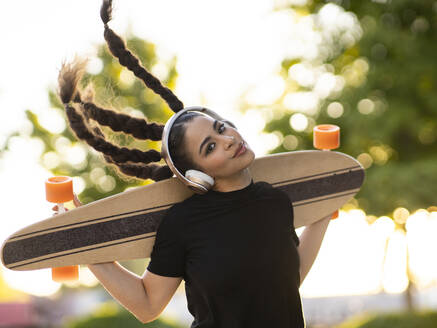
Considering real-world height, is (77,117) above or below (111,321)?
above

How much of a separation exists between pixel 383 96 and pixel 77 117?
6.09 meters

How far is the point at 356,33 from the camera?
24.3ft

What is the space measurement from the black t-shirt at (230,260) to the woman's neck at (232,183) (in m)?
0.02

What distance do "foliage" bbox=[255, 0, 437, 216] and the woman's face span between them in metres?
5.32

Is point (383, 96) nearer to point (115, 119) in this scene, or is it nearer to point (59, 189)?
point (115, 119)

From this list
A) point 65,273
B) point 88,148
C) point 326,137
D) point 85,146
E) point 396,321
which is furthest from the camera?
point 85,146

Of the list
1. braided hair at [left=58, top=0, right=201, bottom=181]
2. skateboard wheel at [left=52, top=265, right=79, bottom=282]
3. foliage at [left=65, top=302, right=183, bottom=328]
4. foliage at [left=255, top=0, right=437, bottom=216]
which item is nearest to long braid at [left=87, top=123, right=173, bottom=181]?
braided hair at [left=58, top=0, right=201, bottom=181]

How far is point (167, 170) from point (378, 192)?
5.63 meters

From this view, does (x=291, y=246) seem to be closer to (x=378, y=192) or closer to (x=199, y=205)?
(x=199, y=205)

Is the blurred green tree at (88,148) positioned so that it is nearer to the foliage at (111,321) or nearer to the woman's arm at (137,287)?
the foliage at (111,321)

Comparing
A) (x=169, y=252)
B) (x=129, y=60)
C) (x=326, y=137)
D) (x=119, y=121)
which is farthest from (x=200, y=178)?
(x=326, y=137)

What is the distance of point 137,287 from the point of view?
2031 millimetres

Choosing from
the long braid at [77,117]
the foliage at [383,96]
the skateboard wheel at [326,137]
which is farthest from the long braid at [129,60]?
the foliage at [383,96]

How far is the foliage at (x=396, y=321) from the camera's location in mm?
6977
